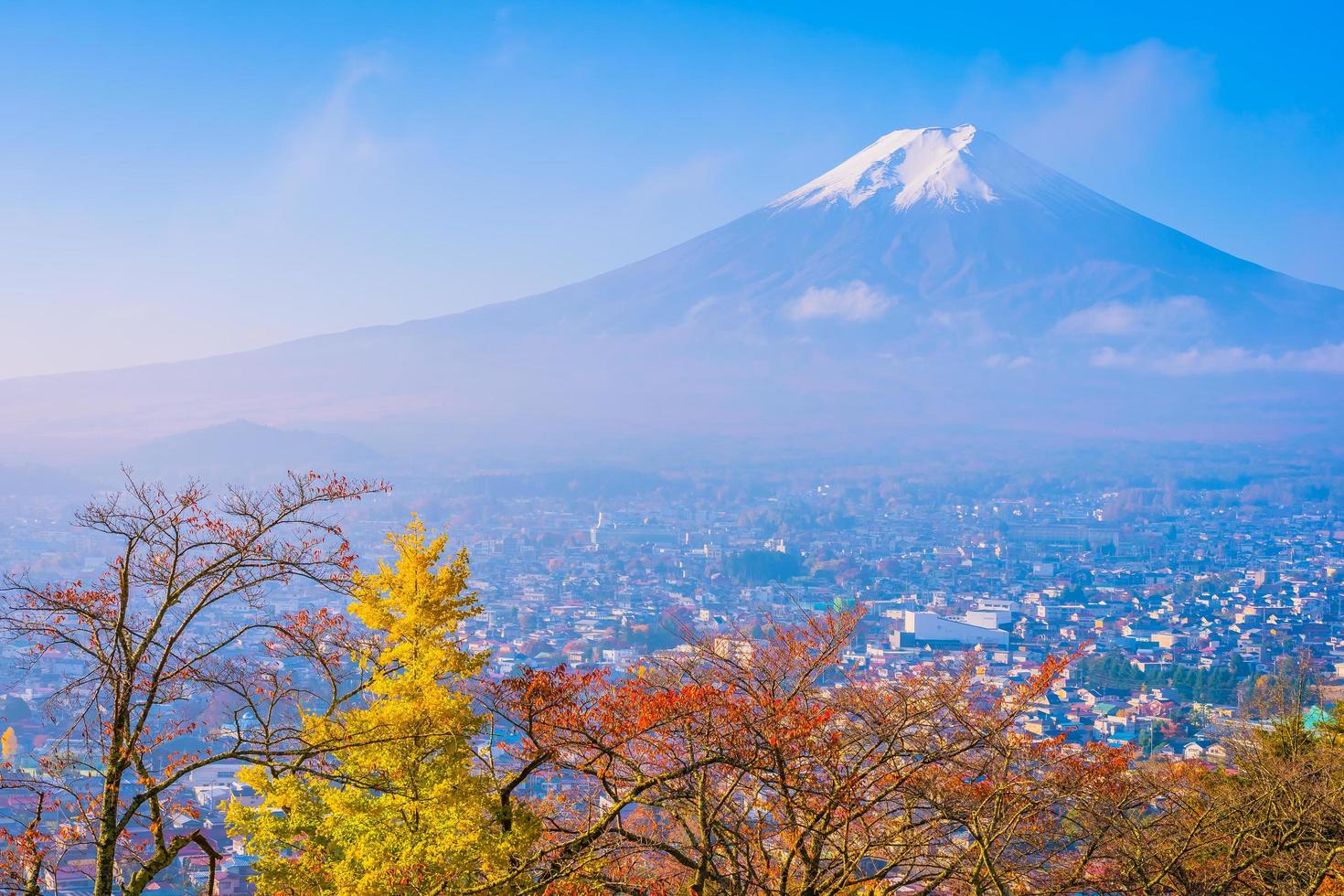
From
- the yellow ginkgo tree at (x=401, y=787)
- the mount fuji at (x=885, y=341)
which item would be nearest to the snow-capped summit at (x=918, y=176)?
the mount fuji at (x=885, y=341)

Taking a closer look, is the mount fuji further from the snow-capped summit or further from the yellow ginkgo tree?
the yellow ginkgo tree

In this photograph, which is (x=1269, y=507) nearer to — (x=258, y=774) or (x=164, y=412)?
(x=258, y=774)

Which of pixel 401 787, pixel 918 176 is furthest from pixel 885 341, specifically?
pixel 401 787

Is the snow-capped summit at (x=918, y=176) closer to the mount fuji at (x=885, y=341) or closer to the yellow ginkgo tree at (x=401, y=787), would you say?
the mount fuji at (x=885, y=341)

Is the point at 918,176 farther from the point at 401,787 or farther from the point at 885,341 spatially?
the point at 401,787

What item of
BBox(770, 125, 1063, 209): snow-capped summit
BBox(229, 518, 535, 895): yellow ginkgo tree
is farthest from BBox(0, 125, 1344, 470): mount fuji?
BBox(229, 518, 535, 895): yellow ginkgo tree

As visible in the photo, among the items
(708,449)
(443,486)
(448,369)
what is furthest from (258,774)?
(448,369)
